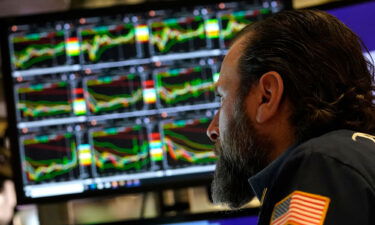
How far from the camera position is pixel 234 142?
1.22 meters

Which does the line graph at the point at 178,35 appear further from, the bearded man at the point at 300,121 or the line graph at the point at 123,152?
the bearded man at the point at 300,121

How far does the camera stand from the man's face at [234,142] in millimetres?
1173

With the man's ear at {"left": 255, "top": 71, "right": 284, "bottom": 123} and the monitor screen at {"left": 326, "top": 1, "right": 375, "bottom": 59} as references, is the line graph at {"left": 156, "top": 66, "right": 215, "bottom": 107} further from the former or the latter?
the man's ear at {"left": 255, "top": 71, "right": 284, "bottom": 123}

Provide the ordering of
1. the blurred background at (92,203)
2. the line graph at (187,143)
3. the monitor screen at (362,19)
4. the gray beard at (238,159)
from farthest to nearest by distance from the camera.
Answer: the blurred background at (92,203) → the line graph at (187,143) → the monitor screen at (362,19) → the gray beard at (238,159)

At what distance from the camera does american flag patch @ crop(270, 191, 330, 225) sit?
84 cm

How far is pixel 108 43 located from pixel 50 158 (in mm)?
384

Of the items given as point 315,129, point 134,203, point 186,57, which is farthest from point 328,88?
point 134,203

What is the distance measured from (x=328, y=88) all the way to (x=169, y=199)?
110 centimetres

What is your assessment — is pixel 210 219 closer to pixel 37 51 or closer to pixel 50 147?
pixel 50 147

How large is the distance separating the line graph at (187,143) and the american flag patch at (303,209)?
0.96 m

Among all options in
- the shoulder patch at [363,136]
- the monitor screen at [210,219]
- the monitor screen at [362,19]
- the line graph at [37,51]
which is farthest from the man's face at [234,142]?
the line graph at [37,51]

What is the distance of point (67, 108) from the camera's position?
1.87 m

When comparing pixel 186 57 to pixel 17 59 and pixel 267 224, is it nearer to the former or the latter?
pixel 17 59

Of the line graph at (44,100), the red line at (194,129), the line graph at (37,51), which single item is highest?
the line graph at (37,51)
